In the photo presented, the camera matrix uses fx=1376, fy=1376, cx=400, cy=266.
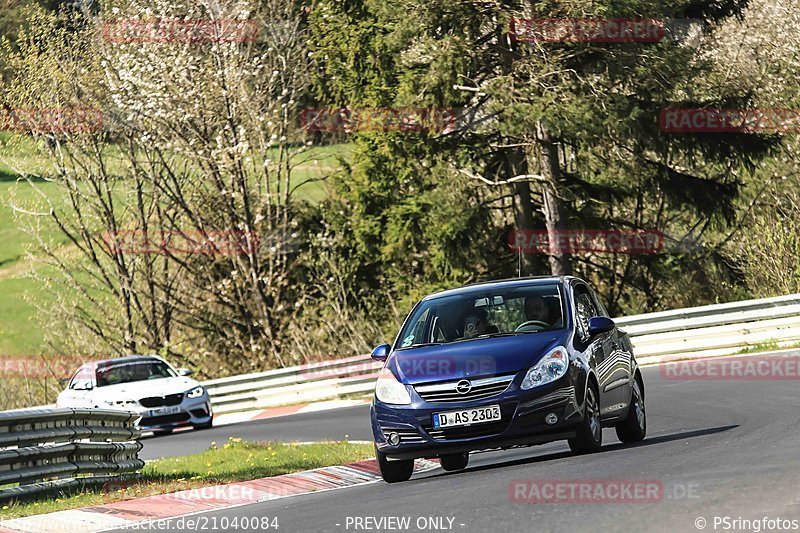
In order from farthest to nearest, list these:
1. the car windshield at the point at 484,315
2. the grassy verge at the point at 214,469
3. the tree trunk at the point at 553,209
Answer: the tree trunk at the point at 553,209 → the car windshield at the point at 484,315 → the grassy verge at the point at 214,469

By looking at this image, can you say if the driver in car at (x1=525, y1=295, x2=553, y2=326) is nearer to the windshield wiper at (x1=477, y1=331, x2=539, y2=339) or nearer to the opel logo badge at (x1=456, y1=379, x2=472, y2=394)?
the windshield wiper at (x1=477, y1=331, x2=539, y2=339)

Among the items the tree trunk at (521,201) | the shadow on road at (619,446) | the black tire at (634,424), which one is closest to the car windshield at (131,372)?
the tree trunk at (521,201)

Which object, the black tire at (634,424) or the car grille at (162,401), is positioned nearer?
the black tire at (634,424)

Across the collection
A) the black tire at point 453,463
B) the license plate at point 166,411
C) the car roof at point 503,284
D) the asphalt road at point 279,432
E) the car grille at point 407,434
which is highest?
the car roof at point 503,284

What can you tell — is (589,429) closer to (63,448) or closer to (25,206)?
(63,448)

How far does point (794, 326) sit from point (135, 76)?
19.7m

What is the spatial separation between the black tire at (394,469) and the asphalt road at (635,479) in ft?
0.44

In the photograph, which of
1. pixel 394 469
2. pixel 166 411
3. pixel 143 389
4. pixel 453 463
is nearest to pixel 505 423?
pixel 394 469

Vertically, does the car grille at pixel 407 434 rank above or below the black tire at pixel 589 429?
above

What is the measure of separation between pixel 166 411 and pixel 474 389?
48.7 feet

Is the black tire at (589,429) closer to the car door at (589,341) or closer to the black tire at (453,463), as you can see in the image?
the car door at (589,341)

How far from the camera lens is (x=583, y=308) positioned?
1307 centimetres

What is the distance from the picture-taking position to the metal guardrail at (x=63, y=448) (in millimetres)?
12125

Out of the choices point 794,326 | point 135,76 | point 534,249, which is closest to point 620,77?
point 534,249
